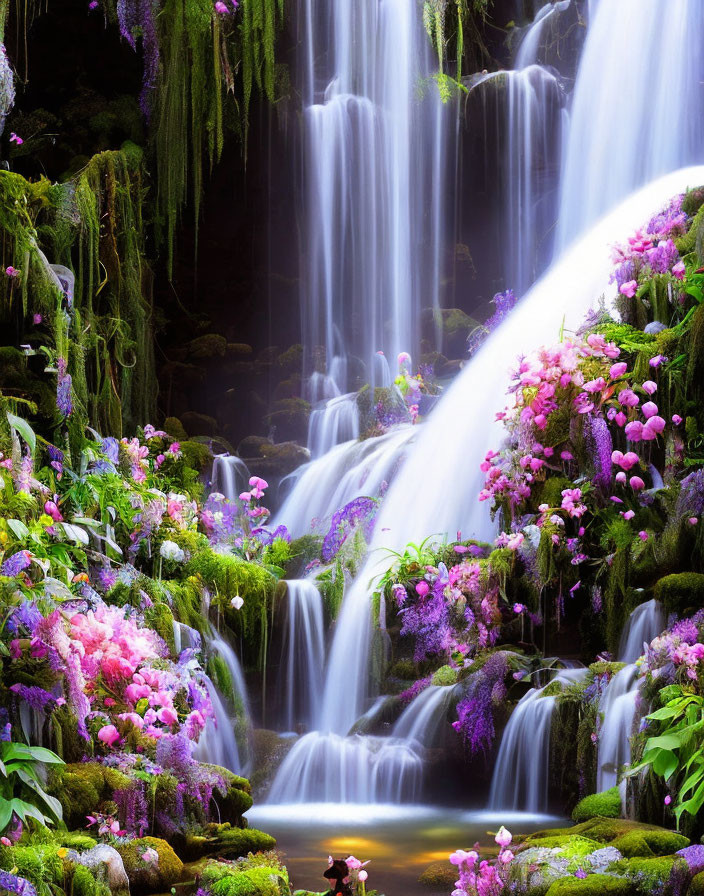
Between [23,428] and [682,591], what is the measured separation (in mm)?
3609

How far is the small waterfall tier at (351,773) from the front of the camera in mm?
6230

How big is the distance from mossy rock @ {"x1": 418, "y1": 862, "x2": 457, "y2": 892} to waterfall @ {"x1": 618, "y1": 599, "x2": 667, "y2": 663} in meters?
1.83

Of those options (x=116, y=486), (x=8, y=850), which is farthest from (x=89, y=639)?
(x=116, y=486)

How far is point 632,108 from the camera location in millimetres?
11992

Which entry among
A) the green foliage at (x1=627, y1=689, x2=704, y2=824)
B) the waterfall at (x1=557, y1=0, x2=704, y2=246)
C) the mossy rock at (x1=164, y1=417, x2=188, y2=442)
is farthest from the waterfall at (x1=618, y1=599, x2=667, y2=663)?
the waterfall at (x1=557, y1=0, x2=704, y2=246)

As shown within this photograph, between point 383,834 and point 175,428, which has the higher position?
point 175,428

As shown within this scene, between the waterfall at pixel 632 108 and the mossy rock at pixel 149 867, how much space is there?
340 inches

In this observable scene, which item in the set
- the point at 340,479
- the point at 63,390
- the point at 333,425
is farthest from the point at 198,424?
the point at 63,390

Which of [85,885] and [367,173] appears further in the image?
[367,173]

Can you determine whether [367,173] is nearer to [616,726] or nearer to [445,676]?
[445,676]

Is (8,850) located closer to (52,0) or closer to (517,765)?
(517,765)

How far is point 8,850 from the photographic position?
4.06m

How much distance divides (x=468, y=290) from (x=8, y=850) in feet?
32.0

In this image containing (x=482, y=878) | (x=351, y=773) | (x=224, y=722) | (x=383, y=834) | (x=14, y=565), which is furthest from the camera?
(x=224, y=722)
